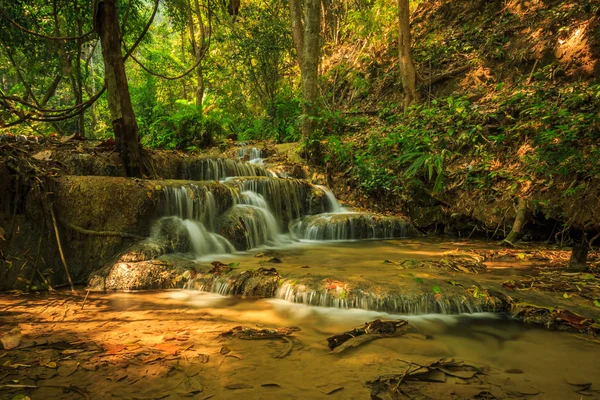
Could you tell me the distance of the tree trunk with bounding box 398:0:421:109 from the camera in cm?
1032

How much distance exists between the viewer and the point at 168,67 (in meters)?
17.7

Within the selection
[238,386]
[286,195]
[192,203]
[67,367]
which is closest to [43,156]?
[192,203]

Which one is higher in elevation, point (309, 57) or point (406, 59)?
point (309, 57)

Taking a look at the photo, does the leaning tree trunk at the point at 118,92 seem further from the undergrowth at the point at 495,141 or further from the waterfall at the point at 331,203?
the waterfall at the point at 331,203

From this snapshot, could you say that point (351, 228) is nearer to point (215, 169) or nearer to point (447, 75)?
point (215, 169)

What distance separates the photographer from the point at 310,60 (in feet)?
36.2

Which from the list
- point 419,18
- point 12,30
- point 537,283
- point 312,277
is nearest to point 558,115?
point 537,283

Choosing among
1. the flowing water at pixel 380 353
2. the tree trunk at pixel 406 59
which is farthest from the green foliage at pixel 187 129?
the flowing water at pixel 380 353

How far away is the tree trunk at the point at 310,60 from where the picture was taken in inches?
420

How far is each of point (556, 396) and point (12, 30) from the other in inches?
449

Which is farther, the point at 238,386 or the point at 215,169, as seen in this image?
the point at 215,169

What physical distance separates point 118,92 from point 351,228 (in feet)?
16.8

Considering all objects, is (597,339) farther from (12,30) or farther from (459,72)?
(12,30)

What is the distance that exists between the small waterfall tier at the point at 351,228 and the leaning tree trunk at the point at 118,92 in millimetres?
3527
